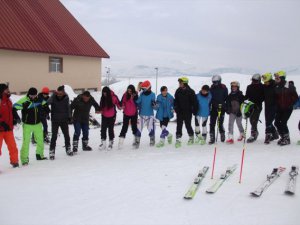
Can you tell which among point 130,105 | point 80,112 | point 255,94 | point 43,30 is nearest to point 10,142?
point 80,112

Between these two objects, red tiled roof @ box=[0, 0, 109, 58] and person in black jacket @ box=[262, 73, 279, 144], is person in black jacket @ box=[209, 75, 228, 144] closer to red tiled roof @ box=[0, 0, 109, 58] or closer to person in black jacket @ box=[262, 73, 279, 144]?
person in black jacket @ box=[262, 73, 279, 144]

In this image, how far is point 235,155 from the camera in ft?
24.9

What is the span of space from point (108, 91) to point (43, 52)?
12.3 m

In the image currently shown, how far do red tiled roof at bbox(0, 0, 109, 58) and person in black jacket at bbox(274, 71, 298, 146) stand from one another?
47.4ft

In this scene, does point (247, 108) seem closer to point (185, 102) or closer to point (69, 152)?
point (185, 102)

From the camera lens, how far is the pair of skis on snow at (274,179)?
16.3ft

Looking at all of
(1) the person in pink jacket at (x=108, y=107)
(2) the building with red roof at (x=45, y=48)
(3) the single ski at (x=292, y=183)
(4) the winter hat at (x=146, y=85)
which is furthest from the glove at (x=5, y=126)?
(2) the building with red roof at (x=45, y=48)

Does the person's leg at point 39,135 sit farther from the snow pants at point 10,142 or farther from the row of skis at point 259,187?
the row of skis at point 259,187

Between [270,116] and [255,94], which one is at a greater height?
[255,94]

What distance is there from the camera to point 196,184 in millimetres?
5449

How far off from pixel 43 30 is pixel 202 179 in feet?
59.0

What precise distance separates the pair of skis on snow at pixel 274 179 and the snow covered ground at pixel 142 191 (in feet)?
0.31

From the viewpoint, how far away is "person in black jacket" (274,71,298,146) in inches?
331

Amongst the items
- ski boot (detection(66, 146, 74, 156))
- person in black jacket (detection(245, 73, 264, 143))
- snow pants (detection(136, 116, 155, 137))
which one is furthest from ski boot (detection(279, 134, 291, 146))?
ski boot (detection(66, 146, 74, 156))
